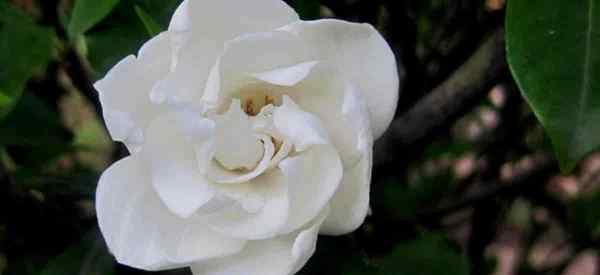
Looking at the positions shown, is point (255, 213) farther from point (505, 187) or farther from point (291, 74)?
point (505, 187)

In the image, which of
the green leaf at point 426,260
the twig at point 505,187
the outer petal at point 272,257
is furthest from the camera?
the twig at point 505,187

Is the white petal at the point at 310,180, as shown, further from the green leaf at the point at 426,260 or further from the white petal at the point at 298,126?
the green leaf at the point at 426,260

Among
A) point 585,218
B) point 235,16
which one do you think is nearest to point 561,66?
point 235,16

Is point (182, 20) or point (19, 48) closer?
point (182, 20)

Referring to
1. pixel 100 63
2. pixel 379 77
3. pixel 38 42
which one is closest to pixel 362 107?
pixel 379 77

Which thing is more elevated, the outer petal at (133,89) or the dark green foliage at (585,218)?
the outer petal at (133,89)

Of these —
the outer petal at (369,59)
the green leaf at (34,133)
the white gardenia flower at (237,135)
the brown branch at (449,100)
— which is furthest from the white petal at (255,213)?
the green leaf at (34,133)

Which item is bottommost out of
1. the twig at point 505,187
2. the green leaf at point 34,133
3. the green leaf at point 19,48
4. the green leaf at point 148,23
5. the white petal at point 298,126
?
the twig at point 505,187
